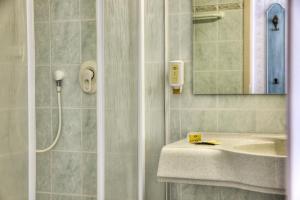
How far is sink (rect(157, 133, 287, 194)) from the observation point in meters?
1.31

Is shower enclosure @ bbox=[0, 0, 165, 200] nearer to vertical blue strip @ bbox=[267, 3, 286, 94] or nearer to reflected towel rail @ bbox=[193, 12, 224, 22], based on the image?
reflected towel rail @ bbox=[193, 12, 224, 22]

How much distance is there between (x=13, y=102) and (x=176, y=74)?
116 centimetres

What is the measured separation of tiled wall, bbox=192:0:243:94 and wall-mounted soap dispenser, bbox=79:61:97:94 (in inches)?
24.3

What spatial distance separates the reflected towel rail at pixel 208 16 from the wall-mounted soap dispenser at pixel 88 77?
0.67 metres

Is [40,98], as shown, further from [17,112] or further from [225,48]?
[17,112]

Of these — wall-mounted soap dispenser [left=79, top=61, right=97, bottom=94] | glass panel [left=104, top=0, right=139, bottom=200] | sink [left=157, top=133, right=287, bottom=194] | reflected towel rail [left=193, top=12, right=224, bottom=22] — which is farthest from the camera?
wall-mounted soap dispenser [left=79, top=61, right=97, bottom=94]

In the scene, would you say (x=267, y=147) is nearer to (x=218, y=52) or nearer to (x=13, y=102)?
(x=218, y=52)

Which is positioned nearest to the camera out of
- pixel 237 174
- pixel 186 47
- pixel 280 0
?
pixel 237 174

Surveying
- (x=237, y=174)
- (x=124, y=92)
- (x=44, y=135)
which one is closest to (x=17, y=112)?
(x=124, y=92)

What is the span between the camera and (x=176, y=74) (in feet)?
6.21

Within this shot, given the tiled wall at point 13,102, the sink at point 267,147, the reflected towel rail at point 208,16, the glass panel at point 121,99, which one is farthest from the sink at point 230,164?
the tiled wall at point 13,102

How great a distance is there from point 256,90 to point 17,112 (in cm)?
131

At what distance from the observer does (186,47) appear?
1938 mm

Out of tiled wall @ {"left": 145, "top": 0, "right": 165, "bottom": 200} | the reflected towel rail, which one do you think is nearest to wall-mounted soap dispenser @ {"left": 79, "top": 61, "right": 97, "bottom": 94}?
tiled wall @ {"left": 145, "top": 0, "right": 165, "bottom": 200}
